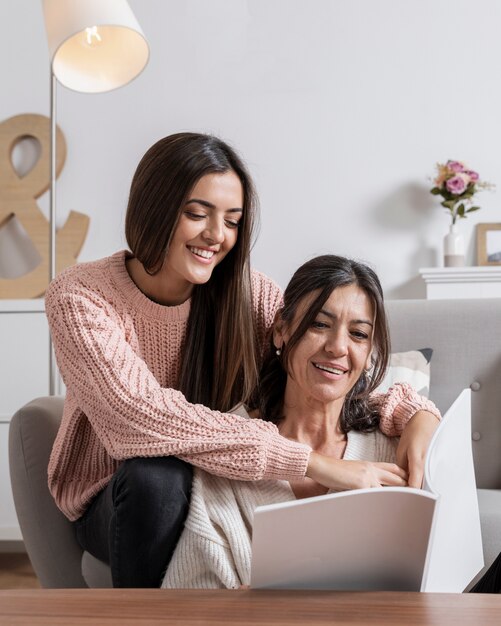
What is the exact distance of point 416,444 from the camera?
4.75ft

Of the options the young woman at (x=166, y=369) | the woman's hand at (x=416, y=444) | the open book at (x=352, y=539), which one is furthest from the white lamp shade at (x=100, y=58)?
the open book at (x=352, y=539)

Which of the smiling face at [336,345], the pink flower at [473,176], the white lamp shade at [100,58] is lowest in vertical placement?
the smiling face at [336,345]

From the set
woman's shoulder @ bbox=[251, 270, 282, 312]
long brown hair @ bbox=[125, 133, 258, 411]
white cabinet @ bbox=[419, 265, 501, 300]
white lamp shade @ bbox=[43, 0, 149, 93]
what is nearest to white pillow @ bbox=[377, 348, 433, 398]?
woman's shoulder @ bbox=[251, 270, 282, 312]

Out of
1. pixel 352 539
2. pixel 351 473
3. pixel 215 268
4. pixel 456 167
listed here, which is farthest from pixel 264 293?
pixel 456 167

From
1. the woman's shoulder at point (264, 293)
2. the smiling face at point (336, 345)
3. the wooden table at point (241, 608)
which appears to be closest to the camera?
the wooden table at point (241, 608)

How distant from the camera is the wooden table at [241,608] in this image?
80cm

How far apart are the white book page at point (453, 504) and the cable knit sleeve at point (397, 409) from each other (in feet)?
0.58

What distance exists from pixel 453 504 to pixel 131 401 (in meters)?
0.57

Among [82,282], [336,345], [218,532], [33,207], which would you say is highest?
[33,207]

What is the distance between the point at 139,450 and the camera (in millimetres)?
1467

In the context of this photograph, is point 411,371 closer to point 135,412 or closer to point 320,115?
point 135,412

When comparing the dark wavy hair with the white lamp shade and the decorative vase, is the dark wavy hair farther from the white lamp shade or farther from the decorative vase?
the decorative vase

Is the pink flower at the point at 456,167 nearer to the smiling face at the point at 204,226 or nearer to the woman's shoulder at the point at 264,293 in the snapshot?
the woman's shoulder at the point at 264,293

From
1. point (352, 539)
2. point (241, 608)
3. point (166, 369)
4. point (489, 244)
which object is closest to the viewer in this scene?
point (241, 608)
